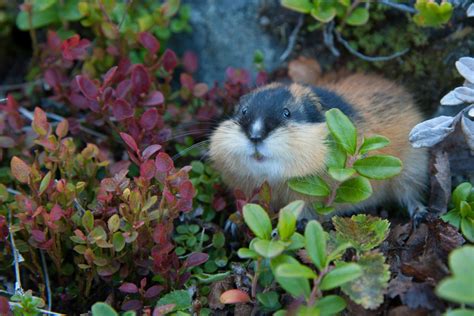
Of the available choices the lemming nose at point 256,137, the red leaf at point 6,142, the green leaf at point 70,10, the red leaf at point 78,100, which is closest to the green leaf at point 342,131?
the lemming nose at point 256,137

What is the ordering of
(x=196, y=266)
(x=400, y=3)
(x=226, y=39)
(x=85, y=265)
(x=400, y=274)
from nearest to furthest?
(x=400, y=274) < (x=85, y=265) < (x=196, y=266) < (x=400, y=3) < (x=226, y=39)

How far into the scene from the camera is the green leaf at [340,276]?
2.93 metres

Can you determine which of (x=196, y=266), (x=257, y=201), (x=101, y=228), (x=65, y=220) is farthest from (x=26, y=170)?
(x=257, y=201)

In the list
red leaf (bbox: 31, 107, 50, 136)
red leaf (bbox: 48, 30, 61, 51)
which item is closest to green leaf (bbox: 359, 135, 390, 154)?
red leaf (bbox: 31, 107, 50, 136)

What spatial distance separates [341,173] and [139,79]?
1.91 m

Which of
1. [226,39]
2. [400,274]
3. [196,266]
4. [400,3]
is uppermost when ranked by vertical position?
[400,3]

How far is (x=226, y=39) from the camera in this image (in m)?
5.88

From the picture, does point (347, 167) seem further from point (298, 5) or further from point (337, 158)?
point (298, 5)

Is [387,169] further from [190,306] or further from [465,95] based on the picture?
[190,306]

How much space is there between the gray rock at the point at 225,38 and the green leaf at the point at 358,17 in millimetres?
818

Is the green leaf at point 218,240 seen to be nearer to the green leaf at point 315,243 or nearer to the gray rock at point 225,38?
the green leaf at point 315,243

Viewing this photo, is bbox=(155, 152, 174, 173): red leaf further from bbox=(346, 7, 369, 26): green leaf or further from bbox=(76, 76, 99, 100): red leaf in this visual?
bbox=(346, 7, 369, 26): green leaf

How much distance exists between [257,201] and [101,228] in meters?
1.11

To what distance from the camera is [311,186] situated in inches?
151
